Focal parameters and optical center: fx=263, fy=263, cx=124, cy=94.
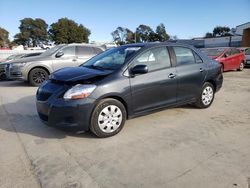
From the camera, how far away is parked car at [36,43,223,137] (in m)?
4.16

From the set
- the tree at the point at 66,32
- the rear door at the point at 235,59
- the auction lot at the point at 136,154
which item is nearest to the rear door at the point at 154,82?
the auction lot at the point at 136,154

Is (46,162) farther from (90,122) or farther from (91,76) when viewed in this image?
(91,76)

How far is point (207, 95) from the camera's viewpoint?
6.25 meters

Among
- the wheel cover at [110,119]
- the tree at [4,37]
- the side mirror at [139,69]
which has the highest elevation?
the tree at [4,37]

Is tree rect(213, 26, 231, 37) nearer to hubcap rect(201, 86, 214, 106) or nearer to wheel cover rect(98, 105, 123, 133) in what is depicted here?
hubcap rect(201, 86, 214, 106)

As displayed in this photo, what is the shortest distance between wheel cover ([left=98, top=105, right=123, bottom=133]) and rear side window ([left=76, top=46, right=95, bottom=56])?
704cm

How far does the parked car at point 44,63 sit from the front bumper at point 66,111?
6.11 meters

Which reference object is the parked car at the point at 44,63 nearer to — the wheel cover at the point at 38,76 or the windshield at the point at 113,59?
the wheel cover at the point at 38,76

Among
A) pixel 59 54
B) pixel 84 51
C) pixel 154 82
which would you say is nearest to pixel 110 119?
pixel 154 82

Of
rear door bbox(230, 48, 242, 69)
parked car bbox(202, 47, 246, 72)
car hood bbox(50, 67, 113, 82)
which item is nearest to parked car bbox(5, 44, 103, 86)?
car hood bbox(50, 67, 113, 82)

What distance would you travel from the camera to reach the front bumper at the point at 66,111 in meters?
4.09

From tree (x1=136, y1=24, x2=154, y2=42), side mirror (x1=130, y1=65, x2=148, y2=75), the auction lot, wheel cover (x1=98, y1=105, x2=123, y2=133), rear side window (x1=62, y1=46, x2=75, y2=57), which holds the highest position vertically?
tree (x1=136, y1=24, x2=154, y2=42)

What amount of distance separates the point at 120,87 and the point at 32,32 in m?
79.9

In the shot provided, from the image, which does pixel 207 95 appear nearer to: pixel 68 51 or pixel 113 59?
pixel 113 59
